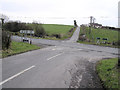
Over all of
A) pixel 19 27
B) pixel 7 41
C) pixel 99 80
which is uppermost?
pixel 19 27

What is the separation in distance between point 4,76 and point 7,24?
44.8 metres

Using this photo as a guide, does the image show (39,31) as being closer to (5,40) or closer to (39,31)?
(39,31)

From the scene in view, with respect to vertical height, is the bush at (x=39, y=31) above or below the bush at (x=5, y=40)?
above

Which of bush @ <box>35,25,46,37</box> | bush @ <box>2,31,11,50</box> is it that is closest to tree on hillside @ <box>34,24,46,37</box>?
bush @ <box>35,25,46,37</box>

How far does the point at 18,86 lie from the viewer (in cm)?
517

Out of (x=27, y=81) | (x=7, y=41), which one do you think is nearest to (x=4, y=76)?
(x=27, y=81)

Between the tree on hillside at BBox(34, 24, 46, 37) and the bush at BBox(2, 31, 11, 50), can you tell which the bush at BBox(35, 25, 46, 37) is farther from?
the bush at BBox(2, 31, 11, 50)

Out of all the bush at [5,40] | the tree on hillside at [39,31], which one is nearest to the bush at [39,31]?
the tree on hillside at [39,31]

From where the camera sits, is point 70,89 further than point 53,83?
No

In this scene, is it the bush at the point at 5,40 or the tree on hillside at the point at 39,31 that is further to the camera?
the tree on hillside at the point at 39,31

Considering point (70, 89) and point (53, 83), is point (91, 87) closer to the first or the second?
point (70, 89)

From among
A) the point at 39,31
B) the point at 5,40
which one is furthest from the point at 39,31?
the point at 5,40

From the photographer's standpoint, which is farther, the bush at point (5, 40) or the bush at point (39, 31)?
the bush at point (39, 31)

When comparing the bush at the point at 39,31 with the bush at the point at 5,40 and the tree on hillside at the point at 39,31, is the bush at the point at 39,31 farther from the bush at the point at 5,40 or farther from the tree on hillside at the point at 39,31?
the bush at the point at 5,40
